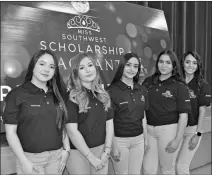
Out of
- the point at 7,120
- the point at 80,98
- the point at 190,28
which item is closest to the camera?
the point at 7,120

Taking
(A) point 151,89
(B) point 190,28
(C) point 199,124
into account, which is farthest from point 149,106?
(B) point 190,28

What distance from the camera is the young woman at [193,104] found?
2.17 meters

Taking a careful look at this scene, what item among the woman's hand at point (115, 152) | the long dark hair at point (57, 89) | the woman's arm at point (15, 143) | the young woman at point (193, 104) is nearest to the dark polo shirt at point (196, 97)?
the young woman at point (193, 104)

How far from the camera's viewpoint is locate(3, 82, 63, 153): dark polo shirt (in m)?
1.27

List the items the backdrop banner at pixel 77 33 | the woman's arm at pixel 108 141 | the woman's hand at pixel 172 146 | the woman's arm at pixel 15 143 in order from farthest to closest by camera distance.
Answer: the woman's hand at pixel 172 146 < the backdrop banner at pixel 77 33 < the woman's arm at pixel 108 141 < the woman's arm at pixel 15 143

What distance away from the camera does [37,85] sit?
4.55 ft

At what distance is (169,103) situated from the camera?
6.48ft

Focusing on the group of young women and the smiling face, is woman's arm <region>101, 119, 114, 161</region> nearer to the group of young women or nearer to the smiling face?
the group of young women

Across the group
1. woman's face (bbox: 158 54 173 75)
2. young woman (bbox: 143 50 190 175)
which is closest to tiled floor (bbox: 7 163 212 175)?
young woman (bbox: 143 50 190 175)

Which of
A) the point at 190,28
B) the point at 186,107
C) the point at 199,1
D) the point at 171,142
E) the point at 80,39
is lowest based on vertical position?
the point at 171,142

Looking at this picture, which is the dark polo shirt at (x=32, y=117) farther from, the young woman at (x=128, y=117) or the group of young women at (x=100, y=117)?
the young woman at (x=128, y=117)

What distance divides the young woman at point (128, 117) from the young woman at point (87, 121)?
181 millimetres

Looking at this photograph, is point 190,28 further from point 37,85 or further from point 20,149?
point 20,149

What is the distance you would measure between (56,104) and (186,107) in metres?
1.06
